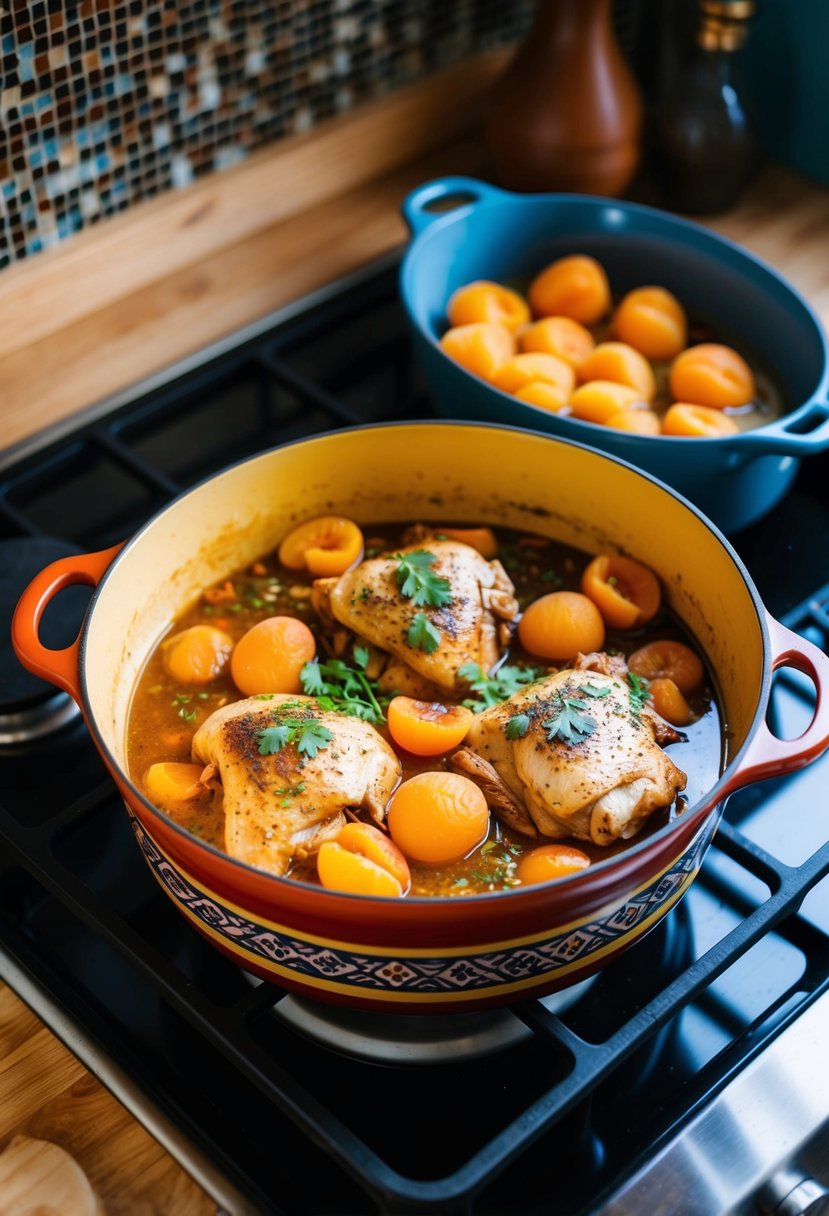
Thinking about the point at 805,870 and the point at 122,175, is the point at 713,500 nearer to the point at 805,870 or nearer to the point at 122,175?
the point at 805,870

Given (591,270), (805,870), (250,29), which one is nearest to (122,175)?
(250,29)

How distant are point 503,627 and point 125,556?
372 millimetres

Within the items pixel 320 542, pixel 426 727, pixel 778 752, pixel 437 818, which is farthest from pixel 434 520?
pixel 778 752

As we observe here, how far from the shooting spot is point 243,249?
5.93 ft

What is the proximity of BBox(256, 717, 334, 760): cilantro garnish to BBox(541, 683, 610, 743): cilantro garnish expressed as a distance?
188 mm

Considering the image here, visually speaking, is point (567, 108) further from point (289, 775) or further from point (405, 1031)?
point (405, 1031)

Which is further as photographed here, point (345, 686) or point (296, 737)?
point (345, 686)

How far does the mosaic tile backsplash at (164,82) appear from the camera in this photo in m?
1.50

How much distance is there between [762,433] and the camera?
4.34 ft

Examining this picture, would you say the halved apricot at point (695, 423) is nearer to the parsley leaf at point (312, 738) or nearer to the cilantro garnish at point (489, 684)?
the cilantro garnish at point (489, 684)

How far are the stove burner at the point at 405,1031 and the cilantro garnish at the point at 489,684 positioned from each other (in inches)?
10.7

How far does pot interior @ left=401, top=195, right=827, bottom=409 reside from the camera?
1.61 meters

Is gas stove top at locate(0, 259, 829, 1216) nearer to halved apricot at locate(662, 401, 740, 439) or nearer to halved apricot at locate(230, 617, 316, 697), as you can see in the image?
halved apricot at locate(230, 617, 316, 697)

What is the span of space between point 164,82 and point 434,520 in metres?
0.68
